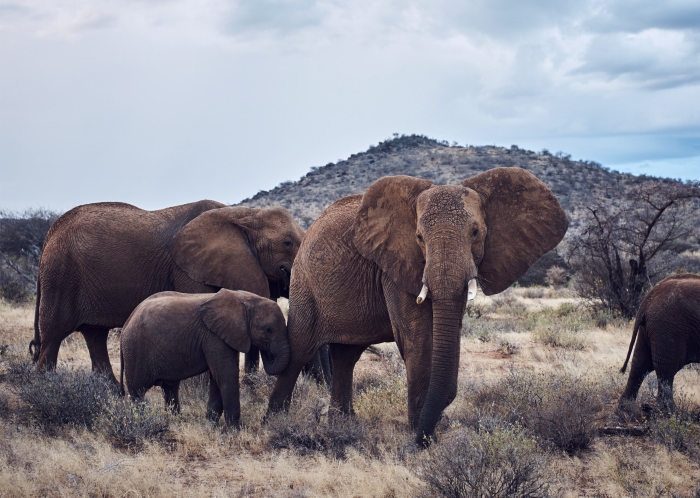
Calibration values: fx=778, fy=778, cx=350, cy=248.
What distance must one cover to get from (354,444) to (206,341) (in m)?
Answer: 1.94

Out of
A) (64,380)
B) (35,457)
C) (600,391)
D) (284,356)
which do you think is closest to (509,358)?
(600,391)

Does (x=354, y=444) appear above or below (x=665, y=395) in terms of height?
below

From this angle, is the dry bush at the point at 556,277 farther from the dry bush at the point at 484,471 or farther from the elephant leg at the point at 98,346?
the dry bush at the point at 484,471

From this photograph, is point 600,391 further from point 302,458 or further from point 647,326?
point 302,458

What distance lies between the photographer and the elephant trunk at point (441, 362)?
21.1 ft

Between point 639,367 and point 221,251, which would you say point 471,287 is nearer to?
point 639,367

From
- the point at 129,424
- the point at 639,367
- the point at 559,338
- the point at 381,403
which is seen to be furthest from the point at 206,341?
the point at 559,338

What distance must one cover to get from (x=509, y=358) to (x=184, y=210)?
5.85 m

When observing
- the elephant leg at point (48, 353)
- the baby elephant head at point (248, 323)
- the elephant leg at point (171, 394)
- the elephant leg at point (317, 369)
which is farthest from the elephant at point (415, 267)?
the elephant leg at point (48, 353)

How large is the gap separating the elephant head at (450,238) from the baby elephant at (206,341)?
1567 mm

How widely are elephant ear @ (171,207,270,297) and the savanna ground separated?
1.24 m

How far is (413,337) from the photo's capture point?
23.1 feet

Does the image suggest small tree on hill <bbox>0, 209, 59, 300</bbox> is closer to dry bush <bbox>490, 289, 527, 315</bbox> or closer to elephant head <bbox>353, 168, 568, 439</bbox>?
dry bush <bbox>490, 289, 527, 315</bbox>

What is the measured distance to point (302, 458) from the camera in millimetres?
6949
